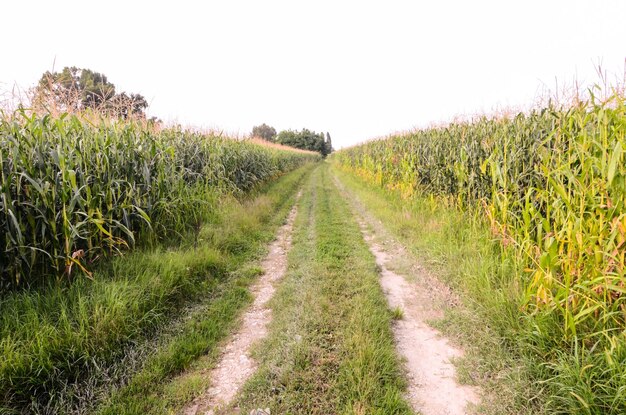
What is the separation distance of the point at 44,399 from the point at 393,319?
136 inches

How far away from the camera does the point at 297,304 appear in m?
3.89

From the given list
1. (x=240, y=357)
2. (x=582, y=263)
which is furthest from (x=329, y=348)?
(x=582, y=263)

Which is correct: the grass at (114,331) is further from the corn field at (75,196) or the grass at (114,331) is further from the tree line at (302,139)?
the tree line at (302,139)

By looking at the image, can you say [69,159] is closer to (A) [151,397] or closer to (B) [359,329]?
(A) [151,397]

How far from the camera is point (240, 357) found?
3033 millimetres

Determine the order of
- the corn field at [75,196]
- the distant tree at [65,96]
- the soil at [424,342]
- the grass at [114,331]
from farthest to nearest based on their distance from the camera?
the distant tree at [65,96]
the corn field at [75,196]
the soil at [424,342]
the grass at [114,331]

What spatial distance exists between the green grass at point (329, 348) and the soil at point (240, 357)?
5.1 inches

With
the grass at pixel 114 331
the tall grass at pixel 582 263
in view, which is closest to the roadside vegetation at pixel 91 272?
the grass at pixel 114 331

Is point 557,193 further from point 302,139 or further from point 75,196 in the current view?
point 302,139

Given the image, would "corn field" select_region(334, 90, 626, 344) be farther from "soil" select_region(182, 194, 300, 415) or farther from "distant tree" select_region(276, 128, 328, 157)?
A: "distant tree" select_region(276, 128, 328, 157)

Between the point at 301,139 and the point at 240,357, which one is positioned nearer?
the point at 240,357

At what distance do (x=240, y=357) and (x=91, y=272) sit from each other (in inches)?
87.0

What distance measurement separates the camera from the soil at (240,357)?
8.14 ft

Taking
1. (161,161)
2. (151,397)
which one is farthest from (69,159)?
(151,397)
